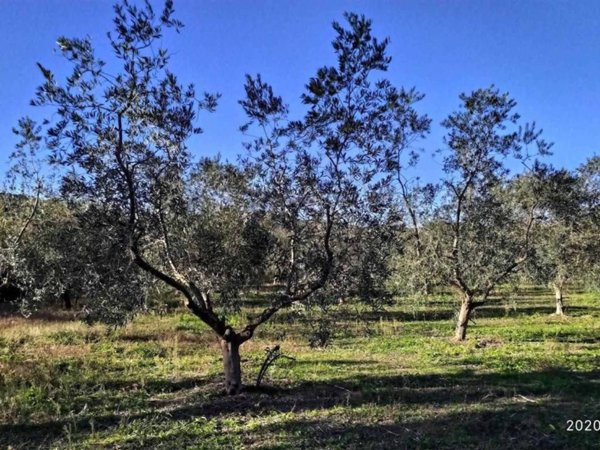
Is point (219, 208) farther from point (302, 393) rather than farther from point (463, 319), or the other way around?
point (463, 319)

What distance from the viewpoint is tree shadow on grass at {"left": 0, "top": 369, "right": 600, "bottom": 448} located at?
26.2ft

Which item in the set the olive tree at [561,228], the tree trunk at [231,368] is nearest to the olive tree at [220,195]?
the tree trunk at [231,368]

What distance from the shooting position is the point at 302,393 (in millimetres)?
11039

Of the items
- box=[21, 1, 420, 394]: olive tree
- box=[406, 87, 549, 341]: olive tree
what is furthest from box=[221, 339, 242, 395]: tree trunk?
box=[406, 87, 549, 341]: olive tree

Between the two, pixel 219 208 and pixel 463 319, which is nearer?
pixel 219 208

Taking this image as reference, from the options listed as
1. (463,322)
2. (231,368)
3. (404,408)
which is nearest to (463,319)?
(463,322)

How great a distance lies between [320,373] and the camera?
13.5 meters

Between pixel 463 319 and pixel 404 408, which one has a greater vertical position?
pixel 463 319

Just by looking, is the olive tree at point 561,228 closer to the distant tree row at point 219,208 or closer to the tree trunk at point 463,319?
the tree trunk at point 463,319

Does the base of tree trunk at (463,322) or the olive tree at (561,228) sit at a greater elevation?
the olive tree at (561,228)

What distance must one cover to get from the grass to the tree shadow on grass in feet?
0.10

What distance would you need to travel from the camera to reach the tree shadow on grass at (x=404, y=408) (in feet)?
26.2

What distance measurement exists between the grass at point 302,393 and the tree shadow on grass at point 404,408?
3 cm

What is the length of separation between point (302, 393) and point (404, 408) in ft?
7.60
